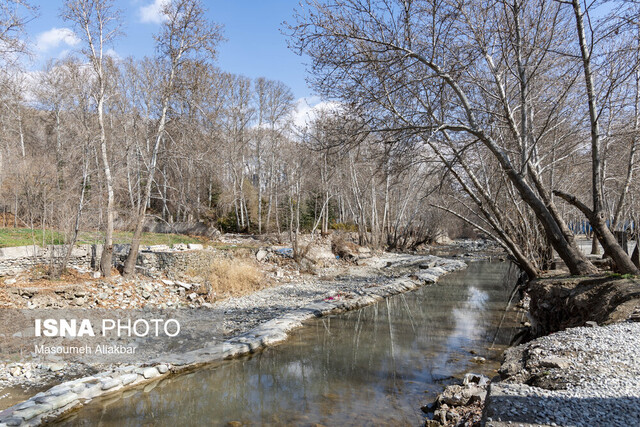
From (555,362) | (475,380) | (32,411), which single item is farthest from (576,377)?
(32,411)

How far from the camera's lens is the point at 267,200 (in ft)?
93.8

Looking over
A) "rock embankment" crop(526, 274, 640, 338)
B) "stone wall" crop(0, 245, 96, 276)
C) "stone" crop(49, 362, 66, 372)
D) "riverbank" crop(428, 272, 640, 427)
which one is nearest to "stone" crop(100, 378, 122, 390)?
"stone" crop(49, 362, 66, 372)

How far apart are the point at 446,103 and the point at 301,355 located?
612 centimetres

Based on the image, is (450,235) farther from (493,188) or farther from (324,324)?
(324,324)

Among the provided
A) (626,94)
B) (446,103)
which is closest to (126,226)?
(446,103)

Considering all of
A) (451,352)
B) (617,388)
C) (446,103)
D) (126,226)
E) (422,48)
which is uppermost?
(422,48)

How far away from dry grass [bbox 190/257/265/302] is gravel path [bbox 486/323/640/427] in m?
8.74

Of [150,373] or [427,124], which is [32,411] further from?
[427,124]

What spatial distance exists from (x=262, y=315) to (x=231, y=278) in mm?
2918

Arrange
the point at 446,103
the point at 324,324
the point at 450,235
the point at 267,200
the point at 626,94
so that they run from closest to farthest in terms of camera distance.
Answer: the point at 446,103 < the point at 324,324 < the point at 626,94 < the point at 267,200 < the point at 450,235

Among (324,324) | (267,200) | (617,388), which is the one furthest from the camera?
(267,200)

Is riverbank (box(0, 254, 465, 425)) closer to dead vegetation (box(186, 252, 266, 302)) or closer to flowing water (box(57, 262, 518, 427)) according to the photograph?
flowing water (box(57, 262, 518, 427))

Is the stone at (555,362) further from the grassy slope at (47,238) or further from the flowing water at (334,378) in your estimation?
the grassy slope at (47,238)

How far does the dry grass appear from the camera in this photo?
11885mm
